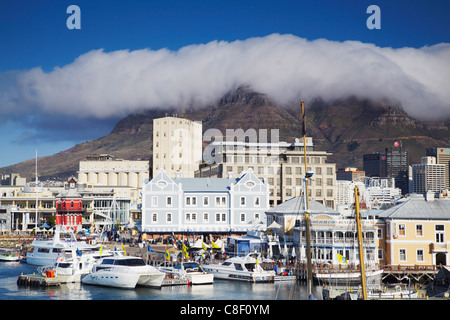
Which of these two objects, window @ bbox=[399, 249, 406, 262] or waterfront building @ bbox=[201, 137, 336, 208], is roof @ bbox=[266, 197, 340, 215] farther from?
waterfront building @ bbox=[201, 137, 336, 208]

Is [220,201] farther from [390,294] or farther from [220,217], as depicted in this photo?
[390,294]

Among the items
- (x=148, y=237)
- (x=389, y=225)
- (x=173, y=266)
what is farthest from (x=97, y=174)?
(x=389, y=225)

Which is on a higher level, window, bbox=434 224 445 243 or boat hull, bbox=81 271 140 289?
window, bbox=434 224 445 243

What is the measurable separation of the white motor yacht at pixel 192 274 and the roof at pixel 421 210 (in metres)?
16.6

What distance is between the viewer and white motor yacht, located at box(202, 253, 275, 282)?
48.1 m

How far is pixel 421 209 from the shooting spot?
162 ft

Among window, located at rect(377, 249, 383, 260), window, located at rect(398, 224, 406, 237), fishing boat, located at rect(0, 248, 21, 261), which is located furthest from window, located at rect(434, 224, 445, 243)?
fishing boat, located at rect(0, 248, 21, 261)

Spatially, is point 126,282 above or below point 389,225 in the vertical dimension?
below

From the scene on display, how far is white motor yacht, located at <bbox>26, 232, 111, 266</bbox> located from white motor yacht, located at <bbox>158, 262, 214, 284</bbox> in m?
10.9

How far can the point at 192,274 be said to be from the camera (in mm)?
46906

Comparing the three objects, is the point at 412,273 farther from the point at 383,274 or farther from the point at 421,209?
the point at 421,209

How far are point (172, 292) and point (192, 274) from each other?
3.99 m
